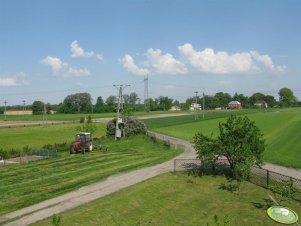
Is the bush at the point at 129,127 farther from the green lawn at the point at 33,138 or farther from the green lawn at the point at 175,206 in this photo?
the green lawn at the point at 175,206

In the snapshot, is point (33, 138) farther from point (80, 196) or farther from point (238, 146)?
point (238, 146)

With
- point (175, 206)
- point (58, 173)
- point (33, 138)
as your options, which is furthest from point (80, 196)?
point (33, 138)

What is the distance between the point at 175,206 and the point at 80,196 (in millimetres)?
6073

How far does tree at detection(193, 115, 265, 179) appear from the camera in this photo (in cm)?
2575

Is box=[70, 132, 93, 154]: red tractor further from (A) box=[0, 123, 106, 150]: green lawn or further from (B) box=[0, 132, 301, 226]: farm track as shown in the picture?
(B) box=[0, 132, 301, 226]: farm track

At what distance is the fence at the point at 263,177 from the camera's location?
21.4 metres

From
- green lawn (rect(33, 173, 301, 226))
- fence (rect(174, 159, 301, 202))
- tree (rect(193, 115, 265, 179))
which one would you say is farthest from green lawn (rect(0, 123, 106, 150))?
green lawn (rect(33, 173, 301, 226))

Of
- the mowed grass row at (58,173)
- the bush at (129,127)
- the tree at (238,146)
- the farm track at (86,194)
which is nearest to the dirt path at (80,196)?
the farm track at (86,194)

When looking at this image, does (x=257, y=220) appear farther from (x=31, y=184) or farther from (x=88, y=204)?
(x=31, y=184)

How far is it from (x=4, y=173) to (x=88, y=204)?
40.7 ft

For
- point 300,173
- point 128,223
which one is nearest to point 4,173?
point 128,223

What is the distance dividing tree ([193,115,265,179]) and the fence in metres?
1.05

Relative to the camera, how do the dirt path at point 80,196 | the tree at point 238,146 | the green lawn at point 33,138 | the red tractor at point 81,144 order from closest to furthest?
the dirt path at point 80,196
the tree at point 238,146
the red tractor at point 81,144
the green lawn at point 33,138

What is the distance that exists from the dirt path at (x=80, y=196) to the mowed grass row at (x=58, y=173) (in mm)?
798
